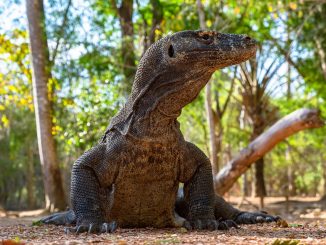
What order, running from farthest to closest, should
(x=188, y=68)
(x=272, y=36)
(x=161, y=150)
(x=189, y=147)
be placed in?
(x=272, y=36) → (x=189, y=147) → (x=161, y=150) → (x=188, y=68)

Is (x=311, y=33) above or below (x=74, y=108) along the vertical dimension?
above

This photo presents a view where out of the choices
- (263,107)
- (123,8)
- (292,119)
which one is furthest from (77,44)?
(263,107)

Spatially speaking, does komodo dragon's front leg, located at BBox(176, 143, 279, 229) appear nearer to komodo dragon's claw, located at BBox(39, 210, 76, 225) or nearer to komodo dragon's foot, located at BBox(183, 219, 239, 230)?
komodo dragon's foot, located at BBox(183, 219, 239, 230)

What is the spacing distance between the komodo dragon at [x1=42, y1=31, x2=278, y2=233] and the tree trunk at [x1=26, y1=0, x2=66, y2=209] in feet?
18.0

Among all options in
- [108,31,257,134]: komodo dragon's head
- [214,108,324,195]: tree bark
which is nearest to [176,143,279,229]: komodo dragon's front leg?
[108,31,257,134]: komodo dragon's head

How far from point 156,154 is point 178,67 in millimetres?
661

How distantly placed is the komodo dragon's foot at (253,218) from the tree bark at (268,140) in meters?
3.21

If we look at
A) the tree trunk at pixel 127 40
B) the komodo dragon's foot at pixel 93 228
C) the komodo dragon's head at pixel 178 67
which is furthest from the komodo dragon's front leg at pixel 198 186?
the tree trunk at pixel 127 40

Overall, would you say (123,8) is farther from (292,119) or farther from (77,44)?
(292,119)

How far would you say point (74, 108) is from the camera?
10328 mm

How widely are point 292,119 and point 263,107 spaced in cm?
699

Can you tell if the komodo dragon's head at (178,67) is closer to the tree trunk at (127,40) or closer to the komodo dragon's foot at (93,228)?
the komodo dragon's foot at (93,228)

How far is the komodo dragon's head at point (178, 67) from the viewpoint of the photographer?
3.28 m

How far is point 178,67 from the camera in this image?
3377mm
